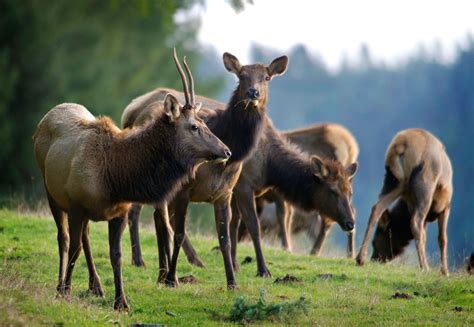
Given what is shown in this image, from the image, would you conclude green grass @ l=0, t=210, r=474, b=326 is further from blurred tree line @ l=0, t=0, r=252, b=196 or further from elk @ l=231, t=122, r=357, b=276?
blurred tree line @ l=0, t=0, r=252, b=196

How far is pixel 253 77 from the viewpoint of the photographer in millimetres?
12203

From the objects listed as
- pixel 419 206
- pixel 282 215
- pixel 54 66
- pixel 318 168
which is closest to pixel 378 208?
pixel 419 206

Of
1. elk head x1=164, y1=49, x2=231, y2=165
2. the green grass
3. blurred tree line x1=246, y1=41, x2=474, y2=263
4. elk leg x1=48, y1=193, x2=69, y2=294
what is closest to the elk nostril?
the green grass

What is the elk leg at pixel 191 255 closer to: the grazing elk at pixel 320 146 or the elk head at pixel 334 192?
the elk head at pixel 334 192

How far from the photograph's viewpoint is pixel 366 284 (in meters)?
11.7

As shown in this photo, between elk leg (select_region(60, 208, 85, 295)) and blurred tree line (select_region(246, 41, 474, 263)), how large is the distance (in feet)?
108

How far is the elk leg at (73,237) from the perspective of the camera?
965 centimetres

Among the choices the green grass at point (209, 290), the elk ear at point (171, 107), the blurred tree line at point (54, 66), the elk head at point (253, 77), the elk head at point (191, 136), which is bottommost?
the green grass at point (209, 290)

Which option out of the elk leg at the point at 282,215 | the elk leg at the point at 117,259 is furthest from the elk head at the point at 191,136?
the elk leg at the point at 282,215

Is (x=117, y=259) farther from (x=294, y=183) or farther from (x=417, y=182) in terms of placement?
(x=417, y=182)

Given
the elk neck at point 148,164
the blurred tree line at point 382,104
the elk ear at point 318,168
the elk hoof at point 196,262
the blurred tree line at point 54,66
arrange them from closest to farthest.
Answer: the elk neck at point 148,164, the elk hoof at point 196,262, the elk ear at point 318,168, the blurred tree line at point 54,66, the blurred tree line at point 382,104

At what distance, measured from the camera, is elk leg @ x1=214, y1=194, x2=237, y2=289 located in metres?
11.1

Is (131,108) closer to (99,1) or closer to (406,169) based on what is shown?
(406,169)

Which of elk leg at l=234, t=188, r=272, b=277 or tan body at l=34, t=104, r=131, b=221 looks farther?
elk leg at l=234, t=188, r=272, b=277
